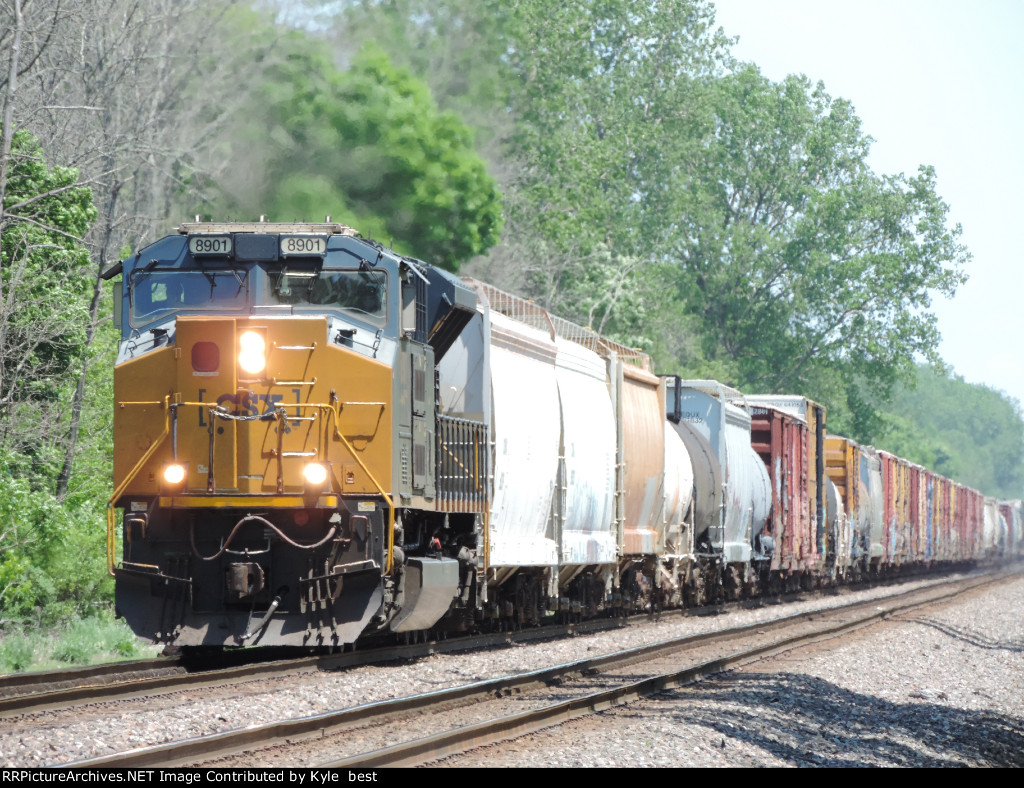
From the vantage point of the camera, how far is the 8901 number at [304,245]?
1200 centimetres

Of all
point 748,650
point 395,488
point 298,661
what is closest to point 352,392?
point 395,488

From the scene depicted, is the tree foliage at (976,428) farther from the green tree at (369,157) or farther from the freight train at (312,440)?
the freight train at (312,440)

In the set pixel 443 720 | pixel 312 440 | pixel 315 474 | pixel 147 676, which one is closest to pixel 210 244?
pixel 312 440

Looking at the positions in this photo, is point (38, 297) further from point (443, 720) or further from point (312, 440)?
point (443, 720)

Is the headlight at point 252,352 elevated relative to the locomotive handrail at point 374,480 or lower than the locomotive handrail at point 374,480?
elevated

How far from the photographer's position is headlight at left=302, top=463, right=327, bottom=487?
1159cm

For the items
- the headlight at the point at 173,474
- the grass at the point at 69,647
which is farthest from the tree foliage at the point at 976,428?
the headlight at the point at 173,474

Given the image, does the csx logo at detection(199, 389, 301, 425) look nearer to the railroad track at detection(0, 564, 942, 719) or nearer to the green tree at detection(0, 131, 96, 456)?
the railroad track at detection(0, 564, 942, 719)

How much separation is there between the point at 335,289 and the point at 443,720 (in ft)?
14.3

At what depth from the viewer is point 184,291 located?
12.1 metres

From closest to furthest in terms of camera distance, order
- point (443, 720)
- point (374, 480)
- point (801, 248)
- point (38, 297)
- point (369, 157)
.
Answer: point (443, 720) < point (374, 480) < point (38, 297) < point (369, 157) < point (801, 248)

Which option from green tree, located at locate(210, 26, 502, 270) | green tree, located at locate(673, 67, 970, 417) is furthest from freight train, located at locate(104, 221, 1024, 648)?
green tree, located at locate(673, 67, 970, 417)

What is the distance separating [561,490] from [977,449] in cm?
17334

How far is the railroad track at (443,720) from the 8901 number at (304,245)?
13.7ft
